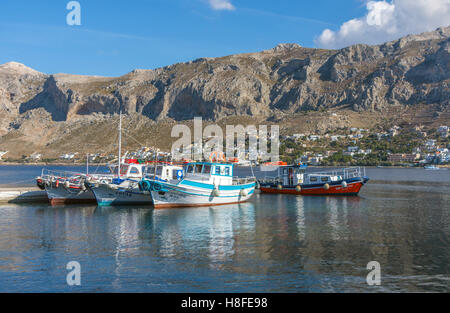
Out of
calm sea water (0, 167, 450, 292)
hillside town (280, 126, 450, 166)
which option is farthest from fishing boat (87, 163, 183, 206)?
hillside town (280, 126, 450, 166)

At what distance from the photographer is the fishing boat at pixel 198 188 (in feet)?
129

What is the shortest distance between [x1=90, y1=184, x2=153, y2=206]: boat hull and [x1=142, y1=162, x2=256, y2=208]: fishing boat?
2.74 meters

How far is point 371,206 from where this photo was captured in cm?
4312

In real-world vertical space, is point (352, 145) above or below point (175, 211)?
above

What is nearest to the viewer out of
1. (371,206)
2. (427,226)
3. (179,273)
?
(179,273)

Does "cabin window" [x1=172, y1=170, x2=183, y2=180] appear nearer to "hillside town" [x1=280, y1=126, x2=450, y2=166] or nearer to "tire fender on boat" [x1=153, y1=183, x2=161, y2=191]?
"tire fender on boat" [x1=153, y1=183, x2=161, y2=191]

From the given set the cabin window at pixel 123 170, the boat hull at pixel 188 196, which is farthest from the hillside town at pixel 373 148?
the boat hull at pixel 188 196

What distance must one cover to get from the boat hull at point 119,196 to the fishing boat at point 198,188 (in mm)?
2738

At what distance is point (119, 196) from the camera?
42000 mm

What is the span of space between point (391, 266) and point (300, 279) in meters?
5.02

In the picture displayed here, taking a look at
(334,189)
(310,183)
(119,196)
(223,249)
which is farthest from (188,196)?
(334,189)
